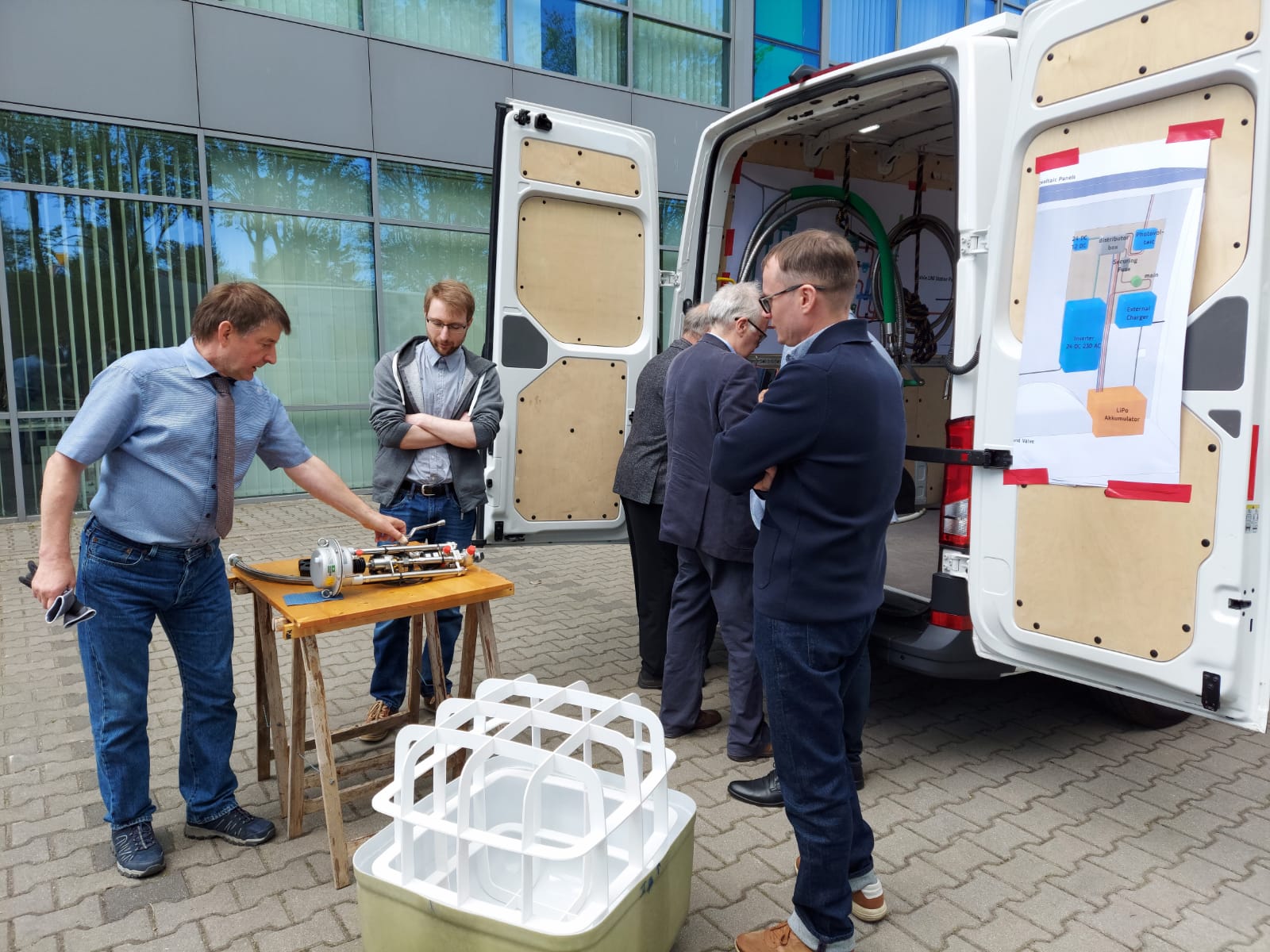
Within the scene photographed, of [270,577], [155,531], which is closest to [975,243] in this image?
[270,577]

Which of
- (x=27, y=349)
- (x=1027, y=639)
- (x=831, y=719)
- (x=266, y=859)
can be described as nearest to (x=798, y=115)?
(x=1027, y=639)

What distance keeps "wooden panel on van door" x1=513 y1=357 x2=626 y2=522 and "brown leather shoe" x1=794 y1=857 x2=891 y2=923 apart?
206 cm

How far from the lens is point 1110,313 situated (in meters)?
2.38

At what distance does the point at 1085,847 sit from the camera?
2.78 meters

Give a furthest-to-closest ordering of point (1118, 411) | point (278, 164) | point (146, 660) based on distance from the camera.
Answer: point (278, 164)
point (146, 660)
point (1118, 411)

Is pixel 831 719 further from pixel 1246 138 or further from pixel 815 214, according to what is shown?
pixel 815 214

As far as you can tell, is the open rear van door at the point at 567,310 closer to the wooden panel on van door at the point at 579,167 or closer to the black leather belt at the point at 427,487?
the wooden panel on van door at the point at 579,167

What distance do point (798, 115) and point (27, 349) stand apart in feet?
21.5

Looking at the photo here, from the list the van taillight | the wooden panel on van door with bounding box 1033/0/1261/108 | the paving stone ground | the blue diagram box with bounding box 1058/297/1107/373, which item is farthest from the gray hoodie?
the wooden panel on van door with bounding box 1033/0/1261/108

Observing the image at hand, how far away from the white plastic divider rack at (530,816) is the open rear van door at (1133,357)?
1.30 meters

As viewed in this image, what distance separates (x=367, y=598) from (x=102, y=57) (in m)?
6.67

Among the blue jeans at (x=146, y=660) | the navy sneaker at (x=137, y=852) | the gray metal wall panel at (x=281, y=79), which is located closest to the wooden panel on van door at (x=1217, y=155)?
the blue jeans at (x=146, y=660)

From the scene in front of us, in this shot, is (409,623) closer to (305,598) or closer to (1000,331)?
(305,598)

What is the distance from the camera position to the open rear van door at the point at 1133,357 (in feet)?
7.09
